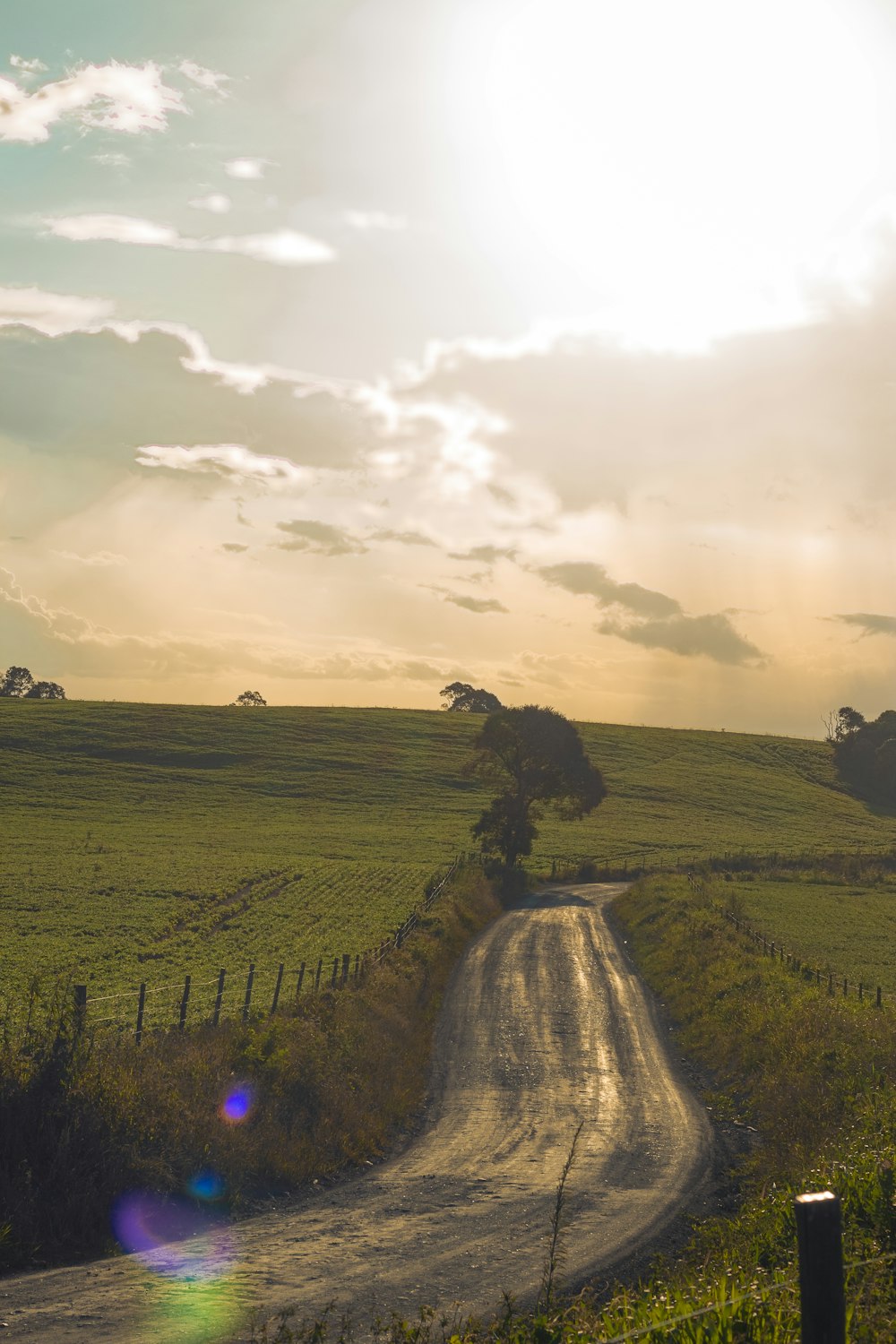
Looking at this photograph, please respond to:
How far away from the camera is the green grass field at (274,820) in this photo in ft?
147

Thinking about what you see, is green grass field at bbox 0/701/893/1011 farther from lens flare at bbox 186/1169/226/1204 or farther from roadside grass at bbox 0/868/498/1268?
lens flare at bbox 186/1169/226/1204

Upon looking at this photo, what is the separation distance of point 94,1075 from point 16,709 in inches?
4362

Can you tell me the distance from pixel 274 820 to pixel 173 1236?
232 feet

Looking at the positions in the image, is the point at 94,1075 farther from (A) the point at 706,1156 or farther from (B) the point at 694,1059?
(B) the point at 694,1059

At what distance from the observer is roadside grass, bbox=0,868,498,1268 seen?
13742 mm

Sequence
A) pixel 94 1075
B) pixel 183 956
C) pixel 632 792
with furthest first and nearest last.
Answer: pixel 632 792, pixel 183 956, pixel 94 1075

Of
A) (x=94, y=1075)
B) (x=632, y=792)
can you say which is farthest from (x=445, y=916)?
(x=632, y=792)

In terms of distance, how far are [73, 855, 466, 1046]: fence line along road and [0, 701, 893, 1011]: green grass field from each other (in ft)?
7.59

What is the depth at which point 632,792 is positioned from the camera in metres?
108

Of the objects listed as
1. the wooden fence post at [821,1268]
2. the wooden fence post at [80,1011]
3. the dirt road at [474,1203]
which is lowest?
the dirt road at [474,1203]

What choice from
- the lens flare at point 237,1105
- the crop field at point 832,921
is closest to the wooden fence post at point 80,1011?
the lens flare at point 237,1105

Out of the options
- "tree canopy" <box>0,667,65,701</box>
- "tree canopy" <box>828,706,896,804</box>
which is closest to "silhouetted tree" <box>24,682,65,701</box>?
"tree canopy" <box>0,667,65,701</box>

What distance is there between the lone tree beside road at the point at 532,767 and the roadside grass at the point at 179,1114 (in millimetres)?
47778

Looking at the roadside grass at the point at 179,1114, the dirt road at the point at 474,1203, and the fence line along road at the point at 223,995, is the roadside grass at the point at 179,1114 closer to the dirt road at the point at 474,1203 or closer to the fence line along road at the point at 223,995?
the dirt road at the point at 474,1203
